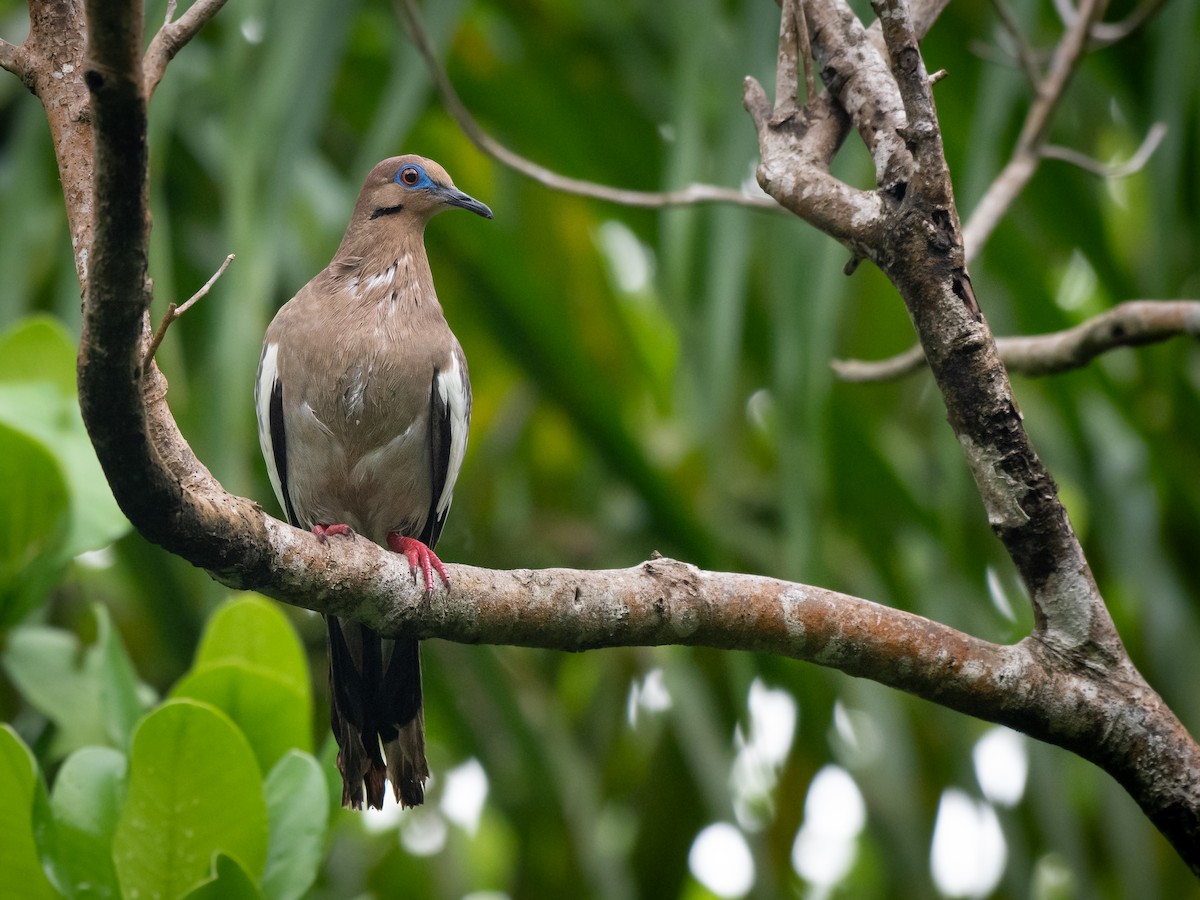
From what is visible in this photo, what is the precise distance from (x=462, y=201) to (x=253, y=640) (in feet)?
4.53

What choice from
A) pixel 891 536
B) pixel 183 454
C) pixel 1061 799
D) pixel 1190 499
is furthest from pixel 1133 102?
pixel 183 454

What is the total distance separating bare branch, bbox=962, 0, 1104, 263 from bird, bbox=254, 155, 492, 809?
1299mm

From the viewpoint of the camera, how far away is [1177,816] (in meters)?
2.19

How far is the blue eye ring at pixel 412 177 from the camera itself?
3719mm

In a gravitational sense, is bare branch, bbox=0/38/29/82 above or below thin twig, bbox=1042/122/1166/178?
below

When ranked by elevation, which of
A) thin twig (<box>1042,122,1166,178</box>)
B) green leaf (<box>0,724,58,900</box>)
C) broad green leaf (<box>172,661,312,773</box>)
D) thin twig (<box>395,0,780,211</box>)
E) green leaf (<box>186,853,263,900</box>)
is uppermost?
thin twig (<box>1042,122,1166,178</box>)

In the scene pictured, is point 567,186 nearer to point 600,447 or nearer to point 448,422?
point 448,422

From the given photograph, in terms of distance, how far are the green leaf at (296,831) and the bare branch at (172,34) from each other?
1286 mm

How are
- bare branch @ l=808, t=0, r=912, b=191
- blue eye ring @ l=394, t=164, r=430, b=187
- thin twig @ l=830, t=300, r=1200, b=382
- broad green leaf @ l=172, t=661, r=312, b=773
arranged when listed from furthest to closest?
blue eye ring @ l=394, t=164, r=430, b=187 → thin twig @ l=830, t=300, r=1200, b=382 → broad green leaf @ l=172, t=661, r=312, b=773 → bare branch @ l=808, t=0, r=912, b=191

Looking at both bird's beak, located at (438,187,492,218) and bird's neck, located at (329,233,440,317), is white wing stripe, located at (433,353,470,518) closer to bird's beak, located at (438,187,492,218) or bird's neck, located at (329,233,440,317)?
bird's neck, located at (329,233,440,317)

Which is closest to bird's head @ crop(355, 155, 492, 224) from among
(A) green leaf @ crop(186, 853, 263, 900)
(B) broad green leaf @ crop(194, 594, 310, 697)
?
(B) broad green leaf @ crop(194, 594, 310, 697)

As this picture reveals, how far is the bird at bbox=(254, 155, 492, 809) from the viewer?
3.11m

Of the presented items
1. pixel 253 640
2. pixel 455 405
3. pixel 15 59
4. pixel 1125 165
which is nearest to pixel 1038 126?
pixel 1125 165

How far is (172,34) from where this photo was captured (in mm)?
2039
